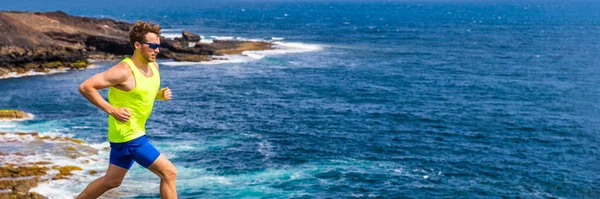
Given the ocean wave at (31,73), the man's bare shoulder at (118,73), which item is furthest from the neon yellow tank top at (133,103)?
the ocean wave at (31,73)

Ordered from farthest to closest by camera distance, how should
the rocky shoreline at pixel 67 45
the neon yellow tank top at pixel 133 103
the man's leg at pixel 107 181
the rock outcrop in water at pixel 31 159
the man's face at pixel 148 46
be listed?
the rocky shoreline at pixel 67 45 → the rock outcrop in water at pixel 31 159 → the man's leg at pixel 107 181 → the man's face at pixel 148 46 → the neon yellow tank top at pixel 133 103

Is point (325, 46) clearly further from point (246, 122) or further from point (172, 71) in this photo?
point (246, 122)

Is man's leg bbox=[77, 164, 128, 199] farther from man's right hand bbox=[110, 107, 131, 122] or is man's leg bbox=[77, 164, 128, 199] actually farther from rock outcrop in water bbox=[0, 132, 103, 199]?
rock outcrop in water bbox=[0, 132, 103, 199]

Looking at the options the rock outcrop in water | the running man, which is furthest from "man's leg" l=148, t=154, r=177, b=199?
the rock outcrop in water

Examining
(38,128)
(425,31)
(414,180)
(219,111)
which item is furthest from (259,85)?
(425,31)

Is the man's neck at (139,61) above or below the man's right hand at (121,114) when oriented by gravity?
above

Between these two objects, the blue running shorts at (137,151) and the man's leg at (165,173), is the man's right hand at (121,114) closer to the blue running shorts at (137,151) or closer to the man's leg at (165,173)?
the blue running shorts at (137,151)

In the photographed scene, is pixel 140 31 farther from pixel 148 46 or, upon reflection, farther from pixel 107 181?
pixel 107 181
